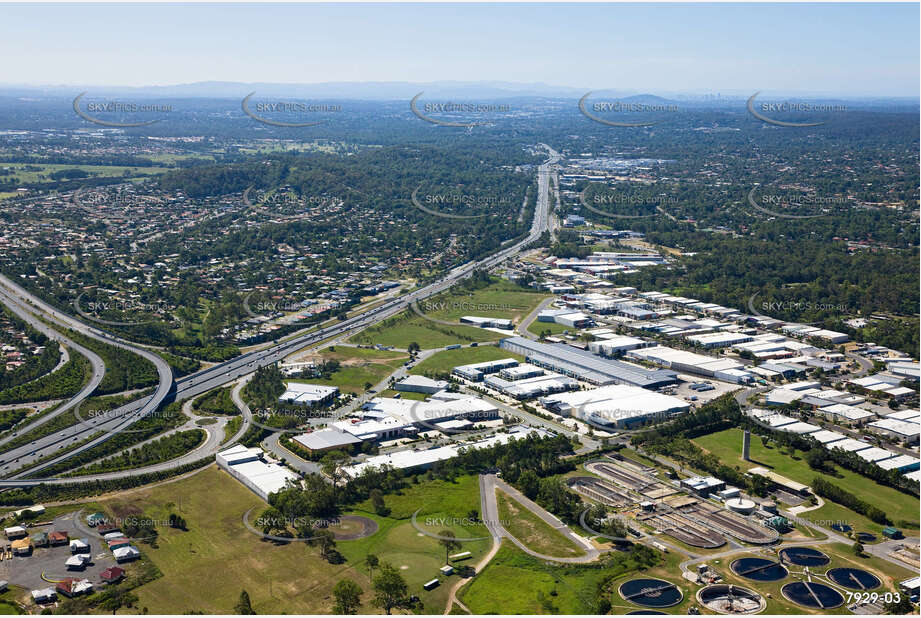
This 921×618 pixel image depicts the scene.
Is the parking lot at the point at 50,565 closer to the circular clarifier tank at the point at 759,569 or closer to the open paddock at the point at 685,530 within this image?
the open paddock at the point at 685,530

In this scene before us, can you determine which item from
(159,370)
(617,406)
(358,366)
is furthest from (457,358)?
(159,370)

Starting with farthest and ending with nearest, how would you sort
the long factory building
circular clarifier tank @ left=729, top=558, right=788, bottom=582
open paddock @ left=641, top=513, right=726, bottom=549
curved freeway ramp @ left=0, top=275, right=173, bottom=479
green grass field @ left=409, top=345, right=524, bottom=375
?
green grass field @ left=409, top=345, right=524, bottom=375 → the long factory building → curved freeway ramp @ left=0, top=275, right=173, bottom=479 → open paddock @ left=641, top=513, right=726, bottom=549 → circular clarifier tank @ left=729, top=558, right=788, bottom=582

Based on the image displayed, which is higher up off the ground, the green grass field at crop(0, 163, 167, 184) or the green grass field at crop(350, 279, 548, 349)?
the green grass field at crop(0, 163, 167, 184)

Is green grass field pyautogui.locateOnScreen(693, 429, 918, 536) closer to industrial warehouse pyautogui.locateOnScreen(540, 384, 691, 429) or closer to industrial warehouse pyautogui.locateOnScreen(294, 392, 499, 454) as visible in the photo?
industrial warehouse pyautogui.locateOnScreen(540, 384, 691, 429)

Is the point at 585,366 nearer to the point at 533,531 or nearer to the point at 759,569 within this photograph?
the point at 533,531

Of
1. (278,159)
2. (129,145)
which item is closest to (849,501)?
(278,159)

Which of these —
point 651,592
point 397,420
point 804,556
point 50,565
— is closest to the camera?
point 651,592

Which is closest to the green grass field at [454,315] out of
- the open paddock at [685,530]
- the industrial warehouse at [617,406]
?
the industrial warehouse at [617,406]

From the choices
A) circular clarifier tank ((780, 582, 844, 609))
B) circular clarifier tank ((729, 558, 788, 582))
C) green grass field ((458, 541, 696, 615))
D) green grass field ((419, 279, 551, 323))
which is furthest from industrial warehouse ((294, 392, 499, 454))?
green grass field ((419, 279, 551, 323))
